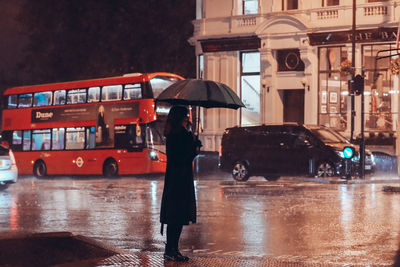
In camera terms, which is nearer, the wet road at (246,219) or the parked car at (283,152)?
the wet road at (246,219)

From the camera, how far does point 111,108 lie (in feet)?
95.9

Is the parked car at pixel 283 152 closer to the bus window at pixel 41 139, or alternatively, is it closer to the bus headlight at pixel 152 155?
the bus headlight at pixel 152 155

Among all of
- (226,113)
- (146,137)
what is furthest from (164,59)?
(146,137)

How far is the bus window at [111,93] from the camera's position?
2877 centimetres

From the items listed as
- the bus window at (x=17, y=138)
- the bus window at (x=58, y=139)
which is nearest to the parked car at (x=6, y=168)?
the bus window at (x=58, y=139)

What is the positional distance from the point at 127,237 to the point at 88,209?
171 inches

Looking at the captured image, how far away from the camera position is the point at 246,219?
45.3 ft

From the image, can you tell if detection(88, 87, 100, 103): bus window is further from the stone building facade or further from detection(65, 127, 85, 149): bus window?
the stone building facade

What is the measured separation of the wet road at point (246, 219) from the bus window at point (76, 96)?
30.3ft

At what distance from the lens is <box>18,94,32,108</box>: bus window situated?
3281cm

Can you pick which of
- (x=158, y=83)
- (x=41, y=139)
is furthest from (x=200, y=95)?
(x=41, y=139)

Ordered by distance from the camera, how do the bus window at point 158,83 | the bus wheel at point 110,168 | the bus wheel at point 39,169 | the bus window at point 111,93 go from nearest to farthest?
the bus window at point 158,83, the bus window at point 111,93, the bus wheel at point 110,168, the bus wheel at point 39,169

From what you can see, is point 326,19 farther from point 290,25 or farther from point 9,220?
point 9,220

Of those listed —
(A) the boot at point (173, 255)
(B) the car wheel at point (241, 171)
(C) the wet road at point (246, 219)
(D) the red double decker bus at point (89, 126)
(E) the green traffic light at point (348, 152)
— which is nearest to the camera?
(A) the boot at point (173, 255)
